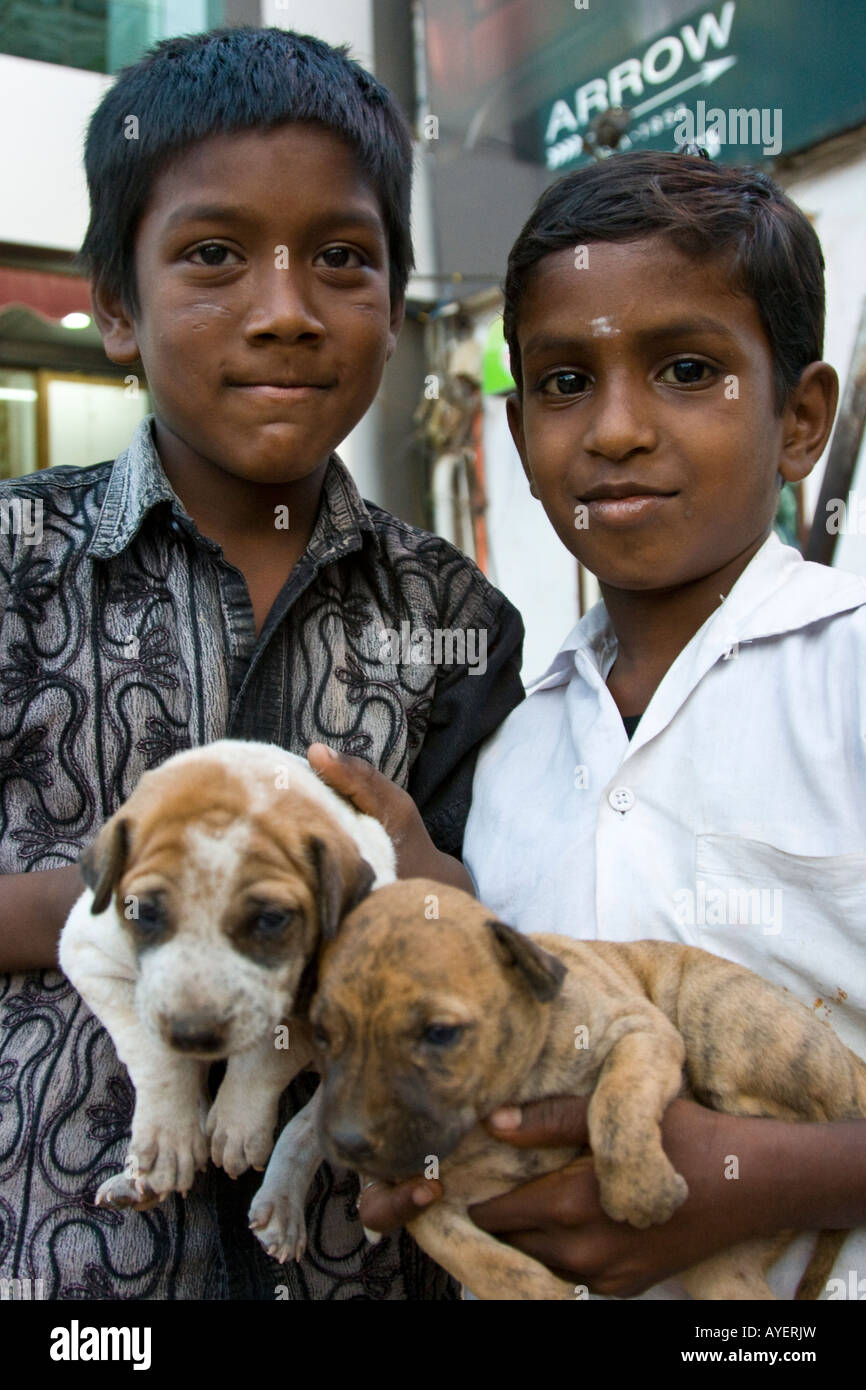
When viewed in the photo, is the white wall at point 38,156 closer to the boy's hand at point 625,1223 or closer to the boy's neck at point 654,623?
the boy's neck at point 654,623

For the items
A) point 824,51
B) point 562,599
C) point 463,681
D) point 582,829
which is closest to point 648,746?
point 582,829

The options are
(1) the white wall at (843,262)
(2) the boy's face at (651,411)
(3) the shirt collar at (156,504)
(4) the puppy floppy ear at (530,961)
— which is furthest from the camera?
(1) the white wall at (843,262)

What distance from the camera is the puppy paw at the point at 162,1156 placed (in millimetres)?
2033

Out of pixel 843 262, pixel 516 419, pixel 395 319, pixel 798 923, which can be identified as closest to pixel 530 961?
pixel 798 923

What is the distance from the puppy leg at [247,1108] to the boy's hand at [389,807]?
0.49 meters

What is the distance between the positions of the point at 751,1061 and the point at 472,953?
0.64 m

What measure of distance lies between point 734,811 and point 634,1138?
0.84 m

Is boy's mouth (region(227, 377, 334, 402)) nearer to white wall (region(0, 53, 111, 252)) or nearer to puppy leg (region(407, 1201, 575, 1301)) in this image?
puppy leg (region(407, 1201, 575, 1301))

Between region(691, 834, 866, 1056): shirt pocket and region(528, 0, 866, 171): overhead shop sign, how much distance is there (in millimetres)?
6352

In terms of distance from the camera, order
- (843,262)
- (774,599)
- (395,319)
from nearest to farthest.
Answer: (774,599) < (395,319) < (843,262)

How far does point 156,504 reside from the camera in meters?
2.67

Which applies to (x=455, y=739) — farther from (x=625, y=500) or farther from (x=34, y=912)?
(x=34, y=912)

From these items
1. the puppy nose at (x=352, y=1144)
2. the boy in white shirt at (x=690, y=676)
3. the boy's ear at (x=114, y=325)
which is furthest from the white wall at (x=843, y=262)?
the puppy nose at (x=352, y=1144)
